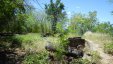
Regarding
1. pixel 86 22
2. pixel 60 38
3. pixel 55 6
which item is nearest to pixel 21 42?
pixel 60 38

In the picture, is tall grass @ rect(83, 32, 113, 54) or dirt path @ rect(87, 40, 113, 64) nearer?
dirt path @ rect(87, 40, 113, 64)

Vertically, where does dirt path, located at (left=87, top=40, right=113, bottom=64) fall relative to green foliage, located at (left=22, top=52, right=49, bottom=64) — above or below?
below

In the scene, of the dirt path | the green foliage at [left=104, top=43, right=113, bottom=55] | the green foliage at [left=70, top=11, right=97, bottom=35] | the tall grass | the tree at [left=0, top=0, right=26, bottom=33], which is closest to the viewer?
the tree at [left=0, top=0, right=26, bottom=33]

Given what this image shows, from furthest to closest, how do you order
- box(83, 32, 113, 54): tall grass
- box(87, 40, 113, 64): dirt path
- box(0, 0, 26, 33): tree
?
1. box(83, 32, 113, 54): tall grass
2. box(87, 40, 113, 64): dirt path
3. box(0, 0, 26, 33): tree

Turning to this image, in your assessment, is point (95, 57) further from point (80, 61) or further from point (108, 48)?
point (108, 48)

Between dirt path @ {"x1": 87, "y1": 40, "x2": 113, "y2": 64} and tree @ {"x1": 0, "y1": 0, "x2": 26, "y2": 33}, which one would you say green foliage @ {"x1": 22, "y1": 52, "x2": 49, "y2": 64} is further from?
dirt path @ {"x1": 87, "y1": 40, "x2": 113, "y2": 64}

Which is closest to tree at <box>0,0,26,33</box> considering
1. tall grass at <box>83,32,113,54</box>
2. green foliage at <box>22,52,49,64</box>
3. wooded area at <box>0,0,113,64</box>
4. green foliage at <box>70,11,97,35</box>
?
wooded area at <box>0,0,113,64</box>

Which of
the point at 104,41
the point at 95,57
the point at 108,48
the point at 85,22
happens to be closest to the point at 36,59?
the point at 95,57

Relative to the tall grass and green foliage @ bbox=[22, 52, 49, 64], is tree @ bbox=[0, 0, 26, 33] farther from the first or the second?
the tall grass

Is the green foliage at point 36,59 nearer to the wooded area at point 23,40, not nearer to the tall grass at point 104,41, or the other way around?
the wooded area at point 23,40

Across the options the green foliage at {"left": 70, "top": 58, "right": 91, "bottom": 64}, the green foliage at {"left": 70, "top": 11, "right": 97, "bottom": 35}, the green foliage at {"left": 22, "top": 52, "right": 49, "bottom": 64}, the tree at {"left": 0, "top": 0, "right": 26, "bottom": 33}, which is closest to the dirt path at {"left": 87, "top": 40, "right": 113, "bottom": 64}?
the green foliage at {"left": 70, "top": 58, "right": 91, "bottom": 64}

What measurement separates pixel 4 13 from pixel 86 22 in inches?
1963

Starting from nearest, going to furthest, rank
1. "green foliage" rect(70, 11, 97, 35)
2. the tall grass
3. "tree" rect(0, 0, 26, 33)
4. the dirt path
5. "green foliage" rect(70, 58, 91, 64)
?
"tree" rect(0, 0, 26, 33), "green foliage" rect(70, 58, 91, 64), the dirt path, the tall grass, "green foliage" rect(70, 11, 97, 35)

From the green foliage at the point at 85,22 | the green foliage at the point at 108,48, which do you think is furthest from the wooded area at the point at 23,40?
the green foliage at the point at 85,22
